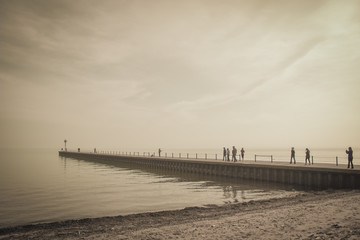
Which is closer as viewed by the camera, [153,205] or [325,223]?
[325,223]

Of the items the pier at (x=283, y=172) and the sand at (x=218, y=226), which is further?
the pier at (x=283, y=172)

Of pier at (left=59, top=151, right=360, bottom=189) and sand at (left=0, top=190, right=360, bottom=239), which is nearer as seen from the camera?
sand at (left=0, top=190, right=360, bottom=239)

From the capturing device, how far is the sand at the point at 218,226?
9.98 meters

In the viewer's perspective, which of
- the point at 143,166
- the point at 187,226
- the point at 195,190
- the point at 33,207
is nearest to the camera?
the point at 187,226

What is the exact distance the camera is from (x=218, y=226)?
1149 cm

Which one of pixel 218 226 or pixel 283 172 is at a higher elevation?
pixel 283 172

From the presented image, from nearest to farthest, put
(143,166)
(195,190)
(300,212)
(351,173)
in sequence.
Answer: (300,212) < (351,173) < (195,190) < (143,166)

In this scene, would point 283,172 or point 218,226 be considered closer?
point 218,226

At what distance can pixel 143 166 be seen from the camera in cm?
5934

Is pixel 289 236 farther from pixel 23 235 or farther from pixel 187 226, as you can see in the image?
pixel 23 235

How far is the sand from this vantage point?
32.8 feet

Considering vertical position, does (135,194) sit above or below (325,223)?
below

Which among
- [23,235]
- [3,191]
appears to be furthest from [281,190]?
[3,191]

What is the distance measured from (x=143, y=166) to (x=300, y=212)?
1918 inches
